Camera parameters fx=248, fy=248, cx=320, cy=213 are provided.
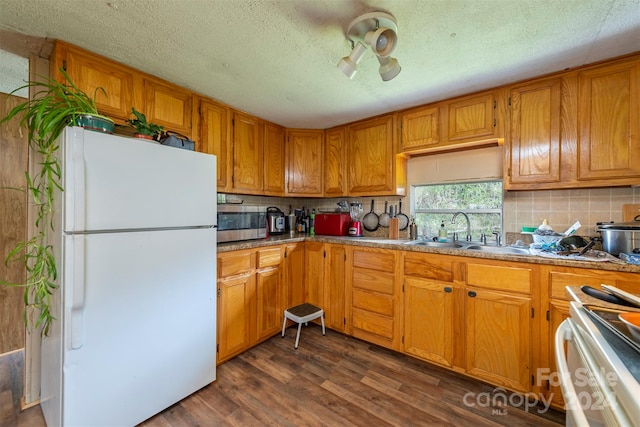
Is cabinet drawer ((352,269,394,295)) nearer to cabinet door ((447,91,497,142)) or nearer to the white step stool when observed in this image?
the white step stool

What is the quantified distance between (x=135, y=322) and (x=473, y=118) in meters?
2.74

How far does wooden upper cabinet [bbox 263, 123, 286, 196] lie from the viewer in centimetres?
272

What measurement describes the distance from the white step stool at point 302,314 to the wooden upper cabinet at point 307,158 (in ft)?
4.10

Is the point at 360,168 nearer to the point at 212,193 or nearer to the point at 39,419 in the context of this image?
the point at 212,193

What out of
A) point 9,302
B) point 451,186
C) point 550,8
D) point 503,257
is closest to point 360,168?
point 451,186

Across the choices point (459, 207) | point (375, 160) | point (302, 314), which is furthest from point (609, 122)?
point (302, 314)

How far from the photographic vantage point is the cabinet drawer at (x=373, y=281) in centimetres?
215

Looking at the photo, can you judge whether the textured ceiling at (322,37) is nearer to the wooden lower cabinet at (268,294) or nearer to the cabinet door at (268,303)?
the wooden lower cabinet at (268,294)

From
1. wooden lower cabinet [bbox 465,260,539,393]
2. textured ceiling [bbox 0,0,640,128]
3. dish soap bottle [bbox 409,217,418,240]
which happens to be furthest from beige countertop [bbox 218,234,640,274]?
textured ceiling [bbox 0,0,640,128]

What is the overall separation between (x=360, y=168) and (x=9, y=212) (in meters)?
3.11

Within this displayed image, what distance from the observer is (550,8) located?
1.21 m

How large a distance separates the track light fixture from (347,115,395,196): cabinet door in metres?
1.14

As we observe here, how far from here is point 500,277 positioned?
1675 millimetres

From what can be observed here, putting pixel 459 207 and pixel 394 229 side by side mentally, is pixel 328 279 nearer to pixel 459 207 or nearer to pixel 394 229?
pixel 394 229
